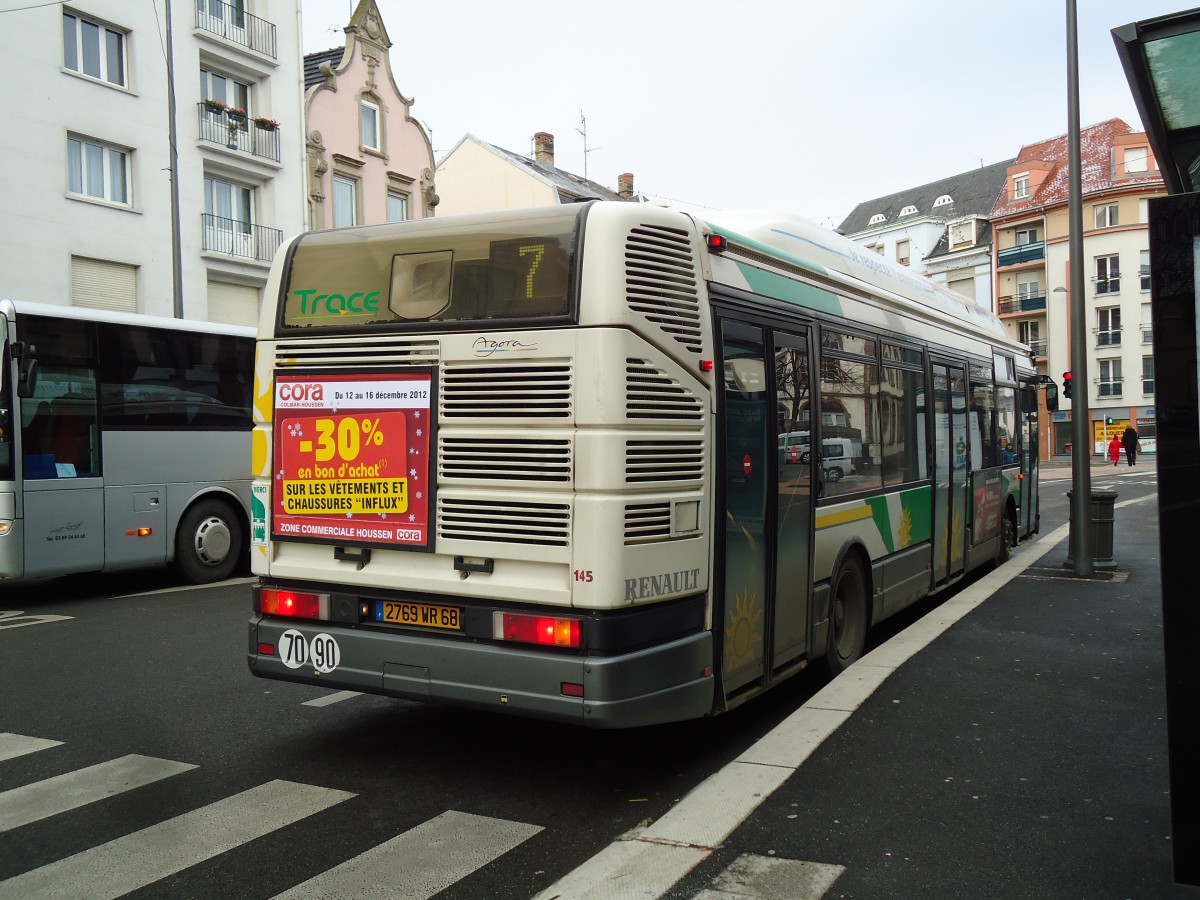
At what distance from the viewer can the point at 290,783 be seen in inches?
202

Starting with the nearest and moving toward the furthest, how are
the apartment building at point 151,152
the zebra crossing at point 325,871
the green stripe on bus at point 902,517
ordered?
the zebra crossing at point 325,871, the green stripe on bus at point 902,517, the apartment building at point 151,152

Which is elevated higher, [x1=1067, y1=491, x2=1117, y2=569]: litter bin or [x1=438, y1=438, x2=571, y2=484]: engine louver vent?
[x1=438, y1=438, x2=571, y2=484]: engine louver vent

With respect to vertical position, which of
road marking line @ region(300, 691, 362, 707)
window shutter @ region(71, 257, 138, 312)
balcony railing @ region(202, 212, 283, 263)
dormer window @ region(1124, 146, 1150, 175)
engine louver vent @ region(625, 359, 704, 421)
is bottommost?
road marking line @ region(300, 691, 362, 707)

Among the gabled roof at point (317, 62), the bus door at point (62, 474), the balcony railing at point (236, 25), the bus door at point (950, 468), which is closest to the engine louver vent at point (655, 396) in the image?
the bus door at point (950, 468)

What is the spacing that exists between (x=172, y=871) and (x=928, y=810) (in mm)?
3105

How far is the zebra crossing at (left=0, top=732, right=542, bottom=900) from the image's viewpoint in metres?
3.96

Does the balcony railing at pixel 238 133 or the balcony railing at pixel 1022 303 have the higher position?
the balcony railing at pixel 238 133

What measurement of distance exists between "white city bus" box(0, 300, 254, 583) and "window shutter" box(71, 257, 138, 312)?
13.4 metres

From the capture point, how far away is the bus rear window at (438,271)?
4.93 m

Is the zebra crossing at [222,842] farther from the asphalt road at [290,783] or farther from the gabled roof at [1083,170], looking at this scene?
the gabled roof at [1083,170]

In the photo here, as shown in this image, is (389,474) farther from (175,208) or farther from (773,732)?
(175,208)

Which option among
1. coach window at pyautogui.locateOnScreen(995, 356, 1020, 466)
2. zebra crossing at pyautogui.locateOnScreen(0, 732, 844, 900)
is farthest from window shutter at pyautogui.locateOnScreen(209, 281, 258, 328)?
zebra crossing at pyautogui.locateOnScreen(0, 732, 844, 900)

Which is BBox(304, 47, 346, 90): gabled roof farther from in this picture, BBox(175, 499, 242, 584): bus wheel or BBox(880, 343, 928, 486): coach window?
BBox(880, 343, 928, 486): coach window

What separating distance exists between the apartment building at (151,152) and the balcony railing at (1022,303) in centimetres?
4574
